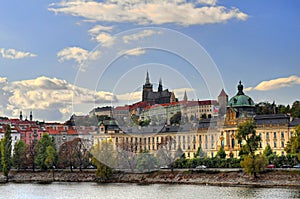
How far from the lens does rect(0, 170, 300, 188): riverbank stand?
7106 cm

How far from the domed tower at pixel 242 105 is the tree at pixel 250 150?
28.9 metres

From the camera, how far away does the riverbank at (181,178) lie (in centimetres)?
7106

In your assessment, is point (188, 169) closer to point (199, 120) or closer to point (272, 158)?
point (272, 158)

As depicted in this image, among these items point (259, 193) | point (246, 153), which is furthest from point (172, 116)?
point (259, 193)

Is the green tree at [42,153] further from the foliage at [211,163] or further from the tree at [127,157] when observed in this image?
the foliage at [211,163]

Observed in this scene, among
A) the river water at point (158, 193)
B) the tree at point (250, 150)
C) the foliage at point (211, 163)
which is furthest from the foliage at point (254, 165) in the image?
the foliage at point (211, 163)

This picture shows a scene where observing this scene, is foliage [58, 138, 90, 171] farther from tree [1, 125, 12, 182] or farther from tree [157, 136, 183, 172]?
tree [157, 136, 183, 172]

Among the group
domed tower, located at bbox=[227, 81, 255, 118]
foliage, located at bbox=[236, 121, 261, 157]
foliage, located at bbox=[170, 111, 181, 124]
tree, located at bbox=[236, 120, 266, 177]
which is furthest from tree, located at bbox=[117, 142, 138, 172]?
domed tower, located at bbox=[227, 81, 255, 118]

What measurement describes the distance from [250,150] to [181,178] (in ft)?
35.1

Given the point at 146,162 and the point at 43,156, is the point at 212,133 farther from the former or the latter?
the point at 43,156

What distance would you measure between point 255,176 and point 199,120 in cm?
4773

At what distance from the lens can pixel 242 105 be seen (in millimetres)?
119312

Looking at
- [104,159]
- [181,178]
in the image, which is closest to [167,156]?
[104,159]

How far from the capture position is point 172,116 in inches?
4860
